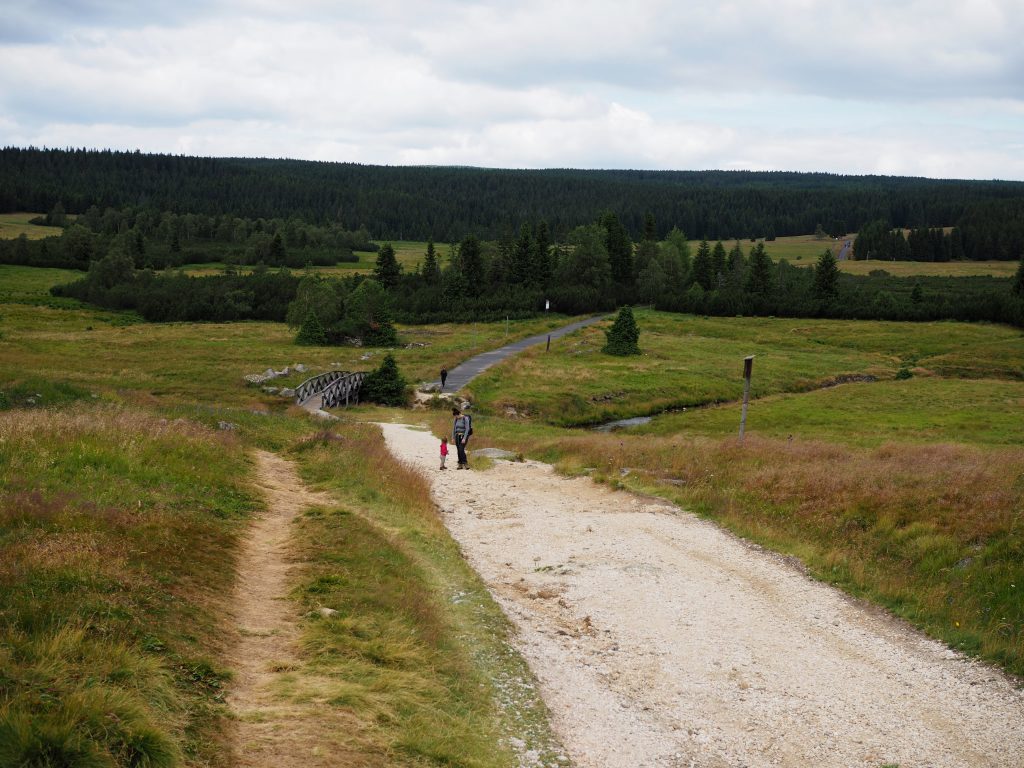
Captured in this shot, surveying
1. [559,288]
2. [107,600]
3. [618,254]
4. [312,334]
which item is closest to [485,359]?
[312,334]

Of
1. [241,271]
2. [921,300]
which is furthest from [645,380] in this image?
[241,271]

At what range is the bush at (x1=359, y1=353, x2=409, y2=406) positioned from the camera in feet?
175

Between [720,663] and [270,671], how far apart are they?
6.09m

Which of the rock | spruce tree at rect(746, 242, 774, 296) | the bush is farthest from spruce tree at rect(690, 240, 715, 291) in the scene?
the rock

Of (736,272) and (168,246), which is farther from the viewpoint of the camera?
(168,246)

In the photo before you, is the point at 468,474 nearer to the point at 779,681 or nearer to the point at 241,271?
the point at 779,681

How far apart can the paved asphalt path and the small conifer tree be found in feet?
63.0

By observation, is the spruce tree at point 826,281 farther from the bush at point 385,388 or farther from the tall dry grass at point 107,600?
the tall dry grass at point 107,600

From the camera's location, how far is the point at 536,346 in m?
83.6

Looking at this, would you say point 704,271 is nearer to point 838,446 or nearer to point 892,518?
point 838,446

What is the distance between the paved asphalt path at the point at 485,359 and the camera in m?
58.1

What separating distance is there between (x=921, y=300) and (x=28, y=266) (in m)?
160

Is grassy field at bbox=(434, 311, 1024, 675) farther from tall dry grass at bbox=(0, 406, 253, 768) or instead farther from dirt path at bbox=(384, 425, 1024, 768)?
tall dry grass at bbox=(0, 406, 253, 768)

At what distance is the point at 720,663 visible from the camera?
36.2ft
